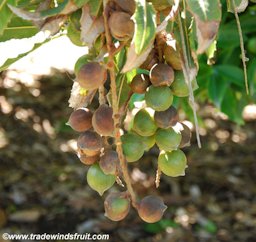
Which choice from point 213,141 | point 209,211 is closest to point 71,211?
point 209,211

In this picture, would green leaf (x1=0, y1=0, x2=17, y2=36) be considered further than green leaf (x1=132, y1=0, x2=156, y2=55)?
Yes

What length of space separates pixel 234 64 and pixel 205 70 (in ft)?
0.40

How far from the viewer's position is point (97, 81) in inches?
28.2

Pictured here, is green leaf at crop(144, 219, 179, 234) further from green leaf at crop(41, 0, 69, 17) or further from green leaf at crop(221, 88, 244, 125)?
green leaf at crop(41, 0, 69, 17)

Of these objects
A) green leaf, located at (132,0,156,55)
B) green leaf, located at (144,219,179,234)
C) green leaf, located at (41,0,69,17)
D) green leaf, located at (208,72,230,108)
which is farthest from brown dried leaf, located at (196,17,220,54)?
green leaf, located at (144,219,179,234)

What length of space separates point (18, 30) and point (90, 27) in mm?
255

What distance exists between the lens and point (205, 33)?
0.67 meters

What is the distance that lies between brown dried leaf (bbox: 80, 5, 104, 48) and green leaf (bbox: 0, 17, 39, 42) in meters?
0.23

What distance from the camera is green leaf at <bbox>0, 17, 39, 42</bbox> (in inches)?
37.2

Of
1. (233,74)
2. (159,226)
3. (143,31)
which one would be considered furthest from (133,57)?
(159,226)

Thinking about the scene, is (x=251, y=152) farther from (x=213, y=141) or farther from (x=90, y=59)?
(x=90, y=59)

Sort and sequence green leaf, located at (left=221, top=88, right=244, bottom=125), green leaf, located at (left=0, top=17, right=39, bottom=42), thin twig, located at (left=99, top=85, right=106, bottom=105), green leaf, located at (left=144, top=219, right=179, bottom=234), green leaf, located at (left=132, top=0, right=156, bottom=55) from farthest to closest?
green leaf, located at (left=144, top=219, right=179, bottom=234) → green leaf, located at (left=221, top=88, right=244, bottom=125) → green leaf, located at (left=0, top=17, right=39, bottom=42) → thin twig, located at (left=99, top=85, right=106, bottom=105) → green leaf, located at (left=132, top=0, right=156, bottom=55)

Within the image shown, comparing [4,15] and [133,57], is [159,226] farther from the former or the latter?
[133,57]

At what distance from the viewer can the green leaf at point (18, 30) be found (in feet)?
3.10
